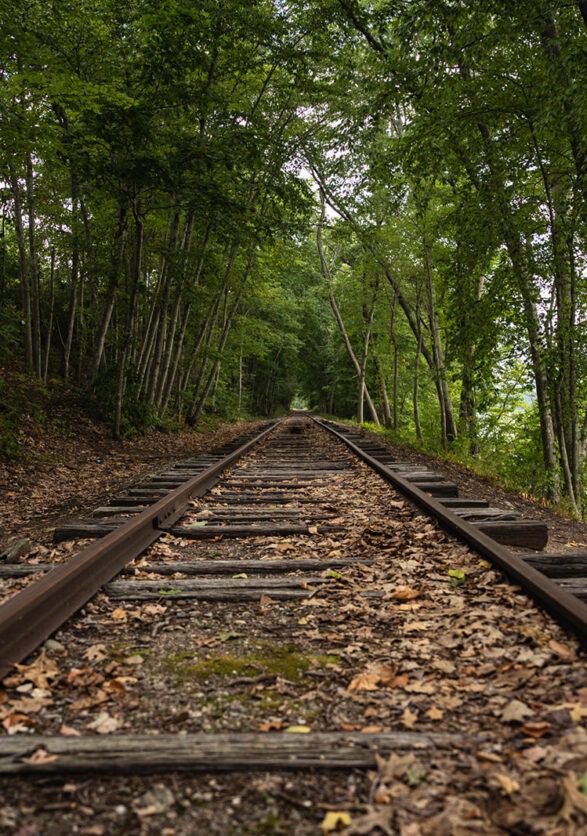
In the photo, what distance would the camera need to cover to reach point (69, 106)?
26.4ft

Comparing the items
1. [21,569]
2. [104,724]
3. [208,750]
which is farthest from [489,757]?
[21,569]

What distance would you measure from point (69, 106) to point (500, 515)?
836 cm

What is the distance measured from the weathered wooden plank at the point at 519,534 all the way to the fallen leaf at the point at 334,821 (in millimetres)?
2670

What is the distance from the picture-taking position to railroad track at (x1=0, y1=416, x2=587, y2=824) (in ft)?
5.21

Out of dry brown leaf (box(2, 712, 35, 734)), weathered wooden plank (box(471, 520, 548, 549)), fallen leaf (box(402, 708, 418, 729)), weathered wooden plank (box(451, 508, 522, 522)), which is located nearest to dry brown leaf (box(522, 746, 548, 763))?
fallen leaf (box(402, 708, 418, 729))

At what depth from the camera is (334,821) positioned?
1.31 metres

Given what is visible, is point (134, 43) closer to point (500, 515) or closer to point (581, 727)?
point (500, 515)

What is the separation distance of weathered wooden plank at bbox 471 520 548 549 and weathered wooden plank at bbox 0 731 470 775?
7.46 feet

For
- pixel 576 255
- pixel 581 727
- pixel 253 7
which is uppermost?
pixel 253 7

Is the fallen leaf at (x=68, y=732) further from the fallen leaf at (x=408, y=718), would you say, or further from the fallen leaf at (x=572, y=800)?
the fallen leaf at (x=572, y=800)

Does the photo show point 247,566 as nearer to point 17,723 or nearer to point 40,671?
point 40,671

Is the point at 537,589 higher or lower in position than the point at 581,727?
higher

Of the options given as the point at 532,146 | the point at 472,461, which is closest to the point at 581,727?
the point at 532,146

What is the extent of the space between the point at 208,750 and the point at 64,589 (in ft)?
4.34
